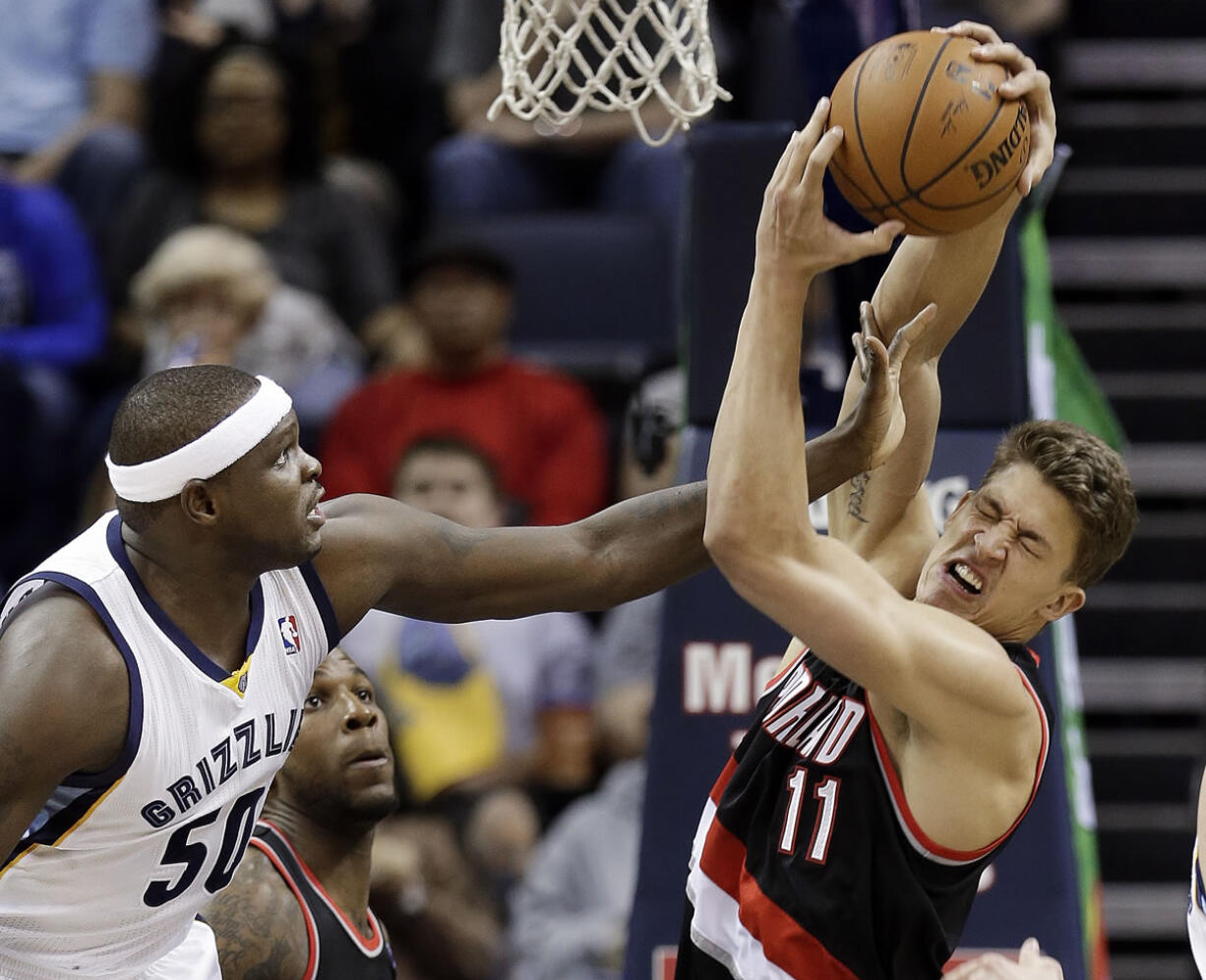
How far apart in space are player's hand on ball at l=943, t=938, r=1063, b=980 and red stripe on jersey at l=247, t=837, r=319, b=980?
1164 millimetres

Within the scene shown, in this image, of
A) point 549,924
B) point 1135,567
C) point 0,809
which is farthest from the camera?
point 1135,567

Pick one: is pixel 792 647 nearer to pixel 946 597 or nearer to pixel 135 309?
pixel 946 597

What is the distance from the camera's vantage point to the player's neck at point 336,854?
3.55 meters

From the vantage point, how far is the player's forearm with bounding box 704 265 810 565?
2.79 meters

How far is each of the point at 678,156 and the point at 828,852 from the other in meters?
4.59

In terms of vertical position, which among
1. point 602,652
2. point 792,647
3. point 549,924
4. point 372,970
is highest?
point 792,647

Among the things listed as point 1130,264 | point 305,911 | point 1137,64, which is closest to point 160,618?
point 305,911

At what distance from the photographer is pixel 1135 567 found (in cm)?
689

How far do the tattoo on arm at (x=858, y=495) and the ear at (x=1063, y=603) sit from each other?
1.39 ft

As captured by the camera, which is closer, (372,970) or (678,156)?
(372,970)

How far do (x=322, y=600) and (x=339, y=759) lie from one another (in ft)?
1.42

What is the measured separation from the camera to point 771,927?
3117mm

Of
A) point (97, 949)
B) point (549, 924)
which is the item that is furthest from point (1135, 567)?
point (97, 949)

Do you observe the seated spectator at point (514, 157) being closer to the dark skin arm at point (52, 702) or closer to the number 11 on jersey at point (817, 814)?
the number 11 on jersey at point (817, 814)
